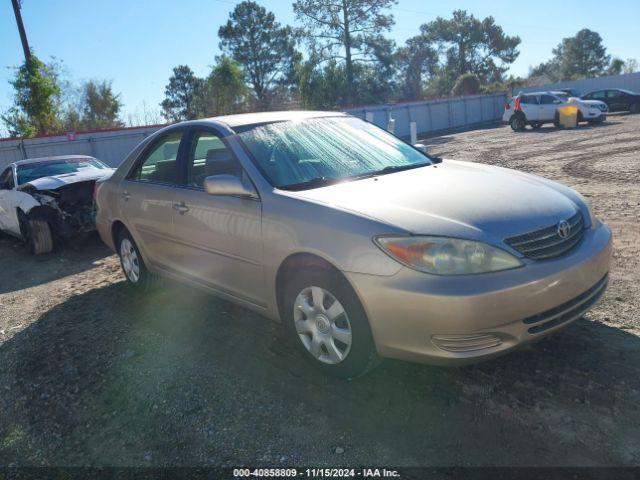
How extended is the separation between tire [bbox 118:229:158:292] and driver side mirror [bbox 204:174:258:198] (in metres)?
1.89

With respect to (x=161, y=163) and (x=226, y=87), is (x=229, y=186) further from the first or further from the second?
(x=226, y=87)

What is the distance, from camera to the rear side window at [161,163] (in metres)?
4.31

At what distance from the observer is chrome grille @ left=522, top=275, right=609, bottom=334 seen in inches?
104

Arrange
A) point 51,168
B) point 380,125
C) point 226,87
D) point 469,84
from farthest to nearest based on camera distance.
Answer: point 226,87 → point 469,84 → point 380,125 → point 51,168

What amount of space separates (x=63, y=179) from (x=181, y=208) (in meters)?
4.65

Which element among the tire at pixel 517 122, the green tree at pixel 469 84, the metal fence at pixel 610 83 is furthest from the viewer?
the green tree at pixel 469 84

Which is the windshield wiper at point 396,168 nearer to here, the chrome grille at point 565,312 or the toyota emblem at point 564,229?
the toyota emblem at point 564,229

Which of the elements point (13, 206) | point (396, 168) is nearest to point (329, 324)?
point (396, 168)

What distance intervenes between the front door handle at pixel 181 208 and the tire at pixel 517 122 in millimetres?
21593

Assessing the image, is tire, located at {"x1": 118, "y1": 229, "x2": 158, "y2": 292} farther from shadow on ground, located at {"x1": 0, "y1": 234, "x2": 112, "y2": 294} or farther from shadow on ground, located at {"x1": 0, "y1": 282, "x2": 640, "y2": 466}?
shadow on ground, located at {"x1": 0, "y1": 234, "x2": 112, "y2": 294}

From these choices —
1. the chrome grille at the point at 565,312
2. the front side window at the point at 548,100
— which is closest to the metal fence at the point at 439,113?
the front side window at the point at 548,100

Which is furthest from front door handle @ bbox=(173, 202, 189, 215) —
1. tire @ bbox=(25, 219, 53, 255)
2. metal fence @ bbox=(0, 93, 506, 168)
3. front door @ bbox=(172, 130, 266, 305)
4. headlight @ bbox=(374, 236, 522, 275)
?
metal fence @ bbox=(0, 93, 506, 168)

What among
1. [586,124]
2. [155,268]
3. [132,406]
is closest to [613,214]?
[155,268]

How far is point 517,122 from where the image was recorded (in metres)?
22.9
